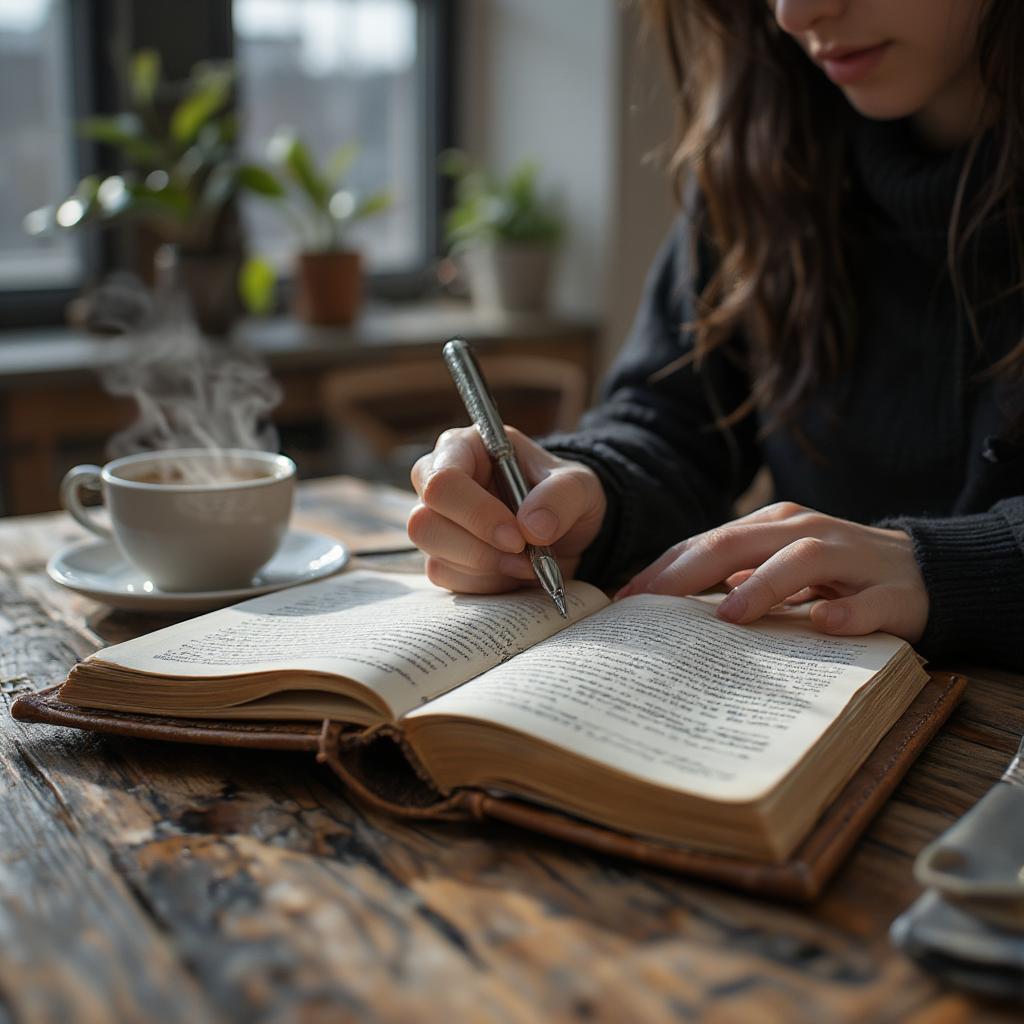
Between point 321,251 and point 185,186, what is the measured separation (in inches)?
13.8

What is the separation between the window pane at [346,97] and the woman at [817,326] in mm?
1656

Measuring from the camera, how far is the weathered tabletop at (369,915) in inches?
18.0

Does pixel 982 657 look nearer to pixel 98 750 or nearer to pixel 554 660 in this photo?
pixel 554 660

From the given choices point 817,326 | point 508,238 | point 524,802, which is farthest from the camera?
point 508,238

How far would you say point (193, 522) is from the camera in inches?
36.6

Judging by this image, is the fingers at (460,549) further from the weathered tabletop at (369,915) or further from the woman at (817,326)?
the weathered tabletop at (369,915)

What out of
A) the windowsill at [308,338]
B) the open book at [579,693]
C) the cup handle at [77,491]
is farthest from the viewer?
the windowsill at [308,338]

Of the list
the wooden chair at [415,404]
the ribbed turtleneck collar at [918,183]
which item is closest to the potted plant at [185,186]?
the wooden chair at [415,404]

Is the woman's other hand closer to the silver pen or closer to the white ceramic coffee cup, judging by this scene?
the silver pen

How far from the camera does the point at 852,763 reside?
0.63m

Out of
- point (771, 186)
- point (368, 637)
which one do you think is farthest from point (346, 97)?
point (368, 637)

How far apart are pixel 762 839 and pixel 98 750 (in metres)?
0.38

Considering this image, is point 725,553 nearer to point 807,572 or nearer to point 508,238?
point 807,572

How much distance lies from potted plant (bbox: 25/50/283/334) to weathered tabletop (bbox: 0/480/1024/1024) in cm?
187
